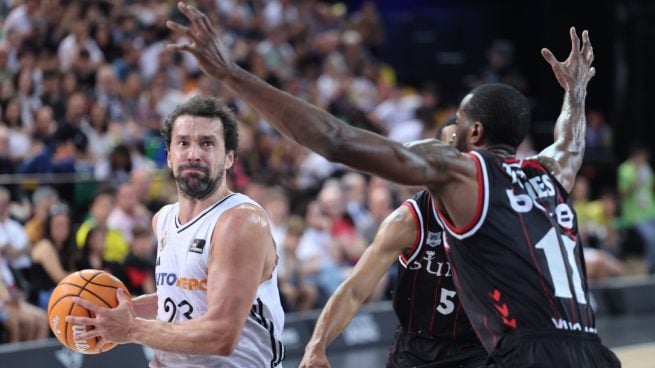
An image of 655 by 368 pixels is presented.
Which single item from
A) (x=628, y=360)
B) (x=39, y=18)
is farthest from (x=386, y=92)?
(x=628, y=360)

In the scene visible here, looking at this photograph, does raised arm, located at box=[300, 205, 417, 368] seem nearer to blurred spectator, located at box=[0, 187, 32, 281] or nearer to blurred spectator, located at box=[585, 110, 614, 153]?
blurred spectator, located at box=[0, 187, 32, 281]

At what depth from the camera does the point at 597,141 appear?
19.5 meters

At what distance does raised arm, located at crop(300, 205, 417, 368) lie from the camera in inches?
208

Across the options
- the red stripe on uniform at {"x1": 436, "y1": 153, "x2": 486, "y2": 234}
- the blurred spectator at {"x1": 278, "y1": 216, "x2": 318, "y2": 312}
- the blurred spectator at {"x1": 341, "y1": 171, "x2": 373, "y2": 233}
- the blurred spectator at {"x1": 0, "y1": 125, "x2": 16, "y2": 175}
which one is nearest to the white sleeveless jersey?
the red stripe on uniform at {"x1": 436, "y1": 153, "x2": 486, "y2": 234}

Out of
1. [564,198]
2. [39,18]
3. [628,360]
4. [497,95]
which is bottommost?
[628,360]

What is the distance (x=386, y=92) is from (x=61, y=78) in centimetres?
642

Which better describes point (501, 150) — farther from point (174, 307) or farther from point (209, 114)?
point (174, 307)

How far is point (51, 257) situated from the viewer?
31.1 feet

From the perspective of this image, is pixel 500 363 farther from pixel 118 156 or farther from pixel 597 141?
pixel 597 141

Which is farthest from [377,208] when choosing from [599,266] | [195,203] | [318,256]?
[195,203]

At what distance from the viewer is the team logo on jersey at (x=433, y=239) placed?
17.6ft

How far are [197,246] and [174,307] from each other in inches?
11.6

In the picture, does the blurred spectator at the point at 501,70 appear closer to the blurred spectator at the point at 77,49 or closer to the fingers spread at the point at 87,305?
the blurred spectator at the point at 77,49

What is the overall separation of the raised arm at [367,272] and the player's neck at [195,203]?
33.8 inches
